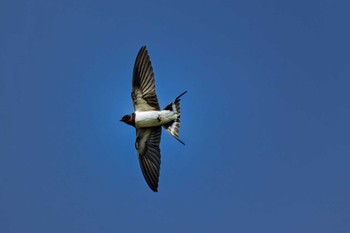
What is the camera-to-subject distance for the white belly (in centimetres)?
985

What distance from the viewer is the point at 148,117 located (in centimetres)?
995

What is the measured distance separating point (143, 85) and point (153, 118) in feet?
1.73

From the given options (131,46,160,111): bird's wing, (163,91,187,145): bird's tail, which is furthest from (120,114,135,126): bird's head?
(163,91,187,145): bird's tail

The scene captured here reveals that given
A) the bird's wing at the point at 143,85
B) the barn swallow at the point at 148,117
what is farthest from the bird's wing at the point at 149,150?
the bird's wing at the point at 143,85

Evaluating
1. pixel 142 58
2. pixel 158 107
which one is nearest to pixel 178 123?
pixel 158 107

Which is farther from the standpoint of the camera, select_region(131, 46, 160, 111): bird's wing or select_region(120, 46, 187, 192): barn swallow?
select_region(131, 46, 160, 111): bird's wing

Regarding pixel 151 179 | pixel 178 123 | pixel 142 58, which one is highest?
pixel 142 58

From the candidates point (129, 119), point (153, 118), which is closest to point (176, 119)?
point (153, 118)

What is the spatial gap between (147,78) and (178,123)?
78 centimetres

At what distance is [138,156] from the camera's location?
10398 millimetres

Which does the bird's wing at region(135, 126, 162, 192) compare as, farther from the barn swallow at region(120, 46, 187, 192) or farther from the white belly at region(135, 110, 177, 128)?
the white belly at region(135, 110, 177, 128)

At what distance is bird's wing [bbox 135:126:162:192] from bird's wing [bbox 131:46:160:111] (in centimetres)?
36

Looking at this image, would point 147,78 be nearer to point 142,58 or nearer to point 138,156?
point 142,58

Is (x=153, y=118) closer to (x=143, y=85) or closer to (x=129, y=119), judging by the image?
(x=129, y=119)
